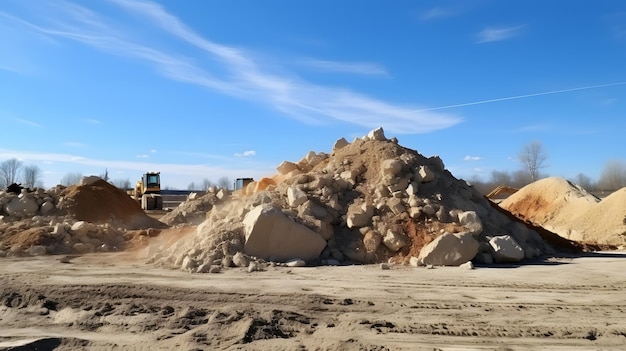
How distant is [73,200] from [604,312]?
58.3 ft

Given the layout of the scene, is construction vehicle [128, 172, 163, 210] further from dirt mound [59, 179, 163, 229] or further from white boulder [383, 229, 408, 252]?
white boulder [383, 229, 408, 252]

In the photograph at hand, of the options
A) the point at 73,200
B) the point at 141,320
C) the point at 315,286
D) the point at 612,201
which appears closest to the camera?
the point at 141,320

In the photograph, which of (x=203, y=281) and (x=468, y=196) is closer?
(x=203, y=281)

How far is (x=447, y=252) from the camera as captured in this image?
10031mm

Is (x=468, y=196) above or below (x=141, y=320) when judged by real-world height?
above

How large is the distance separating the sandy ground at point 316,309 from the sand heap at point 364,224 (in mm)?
776

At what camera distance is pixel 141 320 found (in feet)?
20.1

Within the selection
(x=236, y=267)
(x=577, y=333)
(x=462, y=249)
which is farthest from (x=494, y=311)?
(x=236, y=267)

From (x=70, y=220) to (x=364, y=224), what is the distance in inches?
423

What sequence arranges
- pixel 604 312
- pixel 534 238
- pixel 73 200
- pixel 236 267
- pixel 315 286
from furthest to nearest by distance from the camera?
pixel 73 200, pixel 534 238, pixel 236 267, pixel 315 286, pixel 604 312

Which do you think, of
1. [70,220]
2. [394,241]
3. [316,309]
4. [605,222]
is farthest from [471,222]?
[70,220]

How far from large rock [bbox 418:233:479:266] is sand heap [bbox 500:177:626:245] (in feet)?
35.8

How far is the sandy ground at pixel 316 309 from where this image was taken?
5.28 m

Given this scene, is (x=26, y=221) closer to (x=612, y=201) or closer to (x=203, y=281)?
(x=203, y=281)
